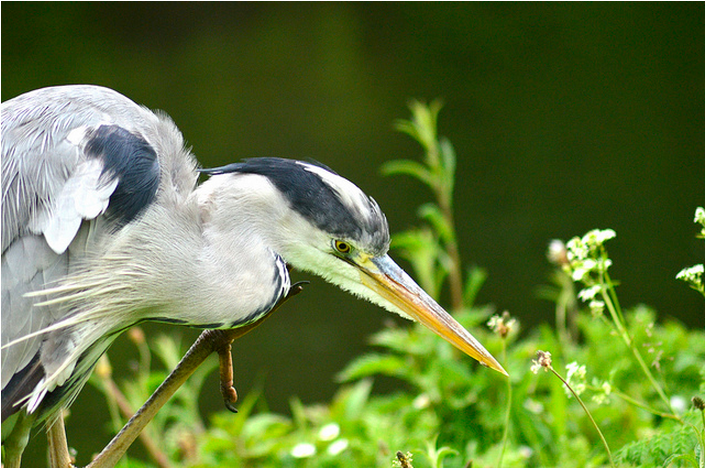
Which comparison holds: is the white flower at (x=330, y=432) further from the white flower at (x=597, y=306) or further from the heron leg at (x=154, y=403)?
the white flower at (x=597, y=306)

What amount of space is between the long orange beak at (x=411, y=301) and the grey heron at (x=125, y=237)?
0.08 metres

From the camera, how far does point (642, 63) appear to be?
8.95 meters

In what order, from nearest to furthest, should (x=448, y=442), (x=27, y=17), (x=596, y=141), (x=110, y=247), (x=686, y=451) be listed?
(x=686, y=451)
(x=110, y=247)
(x=448, y=442)
(x=596, y=141)
(x=27, y=17)

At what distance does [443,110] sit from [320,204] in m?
6.94

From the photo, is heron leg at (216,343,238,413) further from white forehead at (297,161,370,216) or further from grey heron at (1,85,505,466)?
white forehead at (297,161,370,216)

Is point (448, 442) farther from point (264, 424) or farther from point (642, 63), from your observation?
point (642, 63)

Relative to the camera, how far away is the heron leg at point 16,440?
6.24 ft

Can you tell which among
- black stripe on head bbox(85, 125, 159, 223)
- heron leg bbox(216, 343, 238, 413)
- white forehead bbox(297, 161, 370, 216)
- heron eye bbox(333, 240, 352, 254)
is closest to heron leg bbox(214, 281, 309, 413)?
heron leg bbox(216, 343, 238, 413)

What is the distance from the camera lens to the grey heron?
1767 mm

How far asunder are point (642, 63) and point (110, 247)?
8269 millimetres

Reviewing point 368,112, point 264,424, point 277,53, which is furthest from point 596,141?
point 264,424

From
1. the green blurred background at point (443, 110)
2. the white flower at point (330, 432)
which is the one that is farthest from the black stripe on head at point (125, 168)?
the green blurred background at point (443, 110)

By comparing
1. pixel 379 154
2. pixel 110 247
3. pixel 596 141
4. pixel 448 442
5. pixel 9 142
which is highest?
→ pixel 9 142

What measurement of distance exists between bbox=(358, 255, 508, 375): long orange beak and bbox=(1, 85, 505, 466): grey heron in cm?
8
